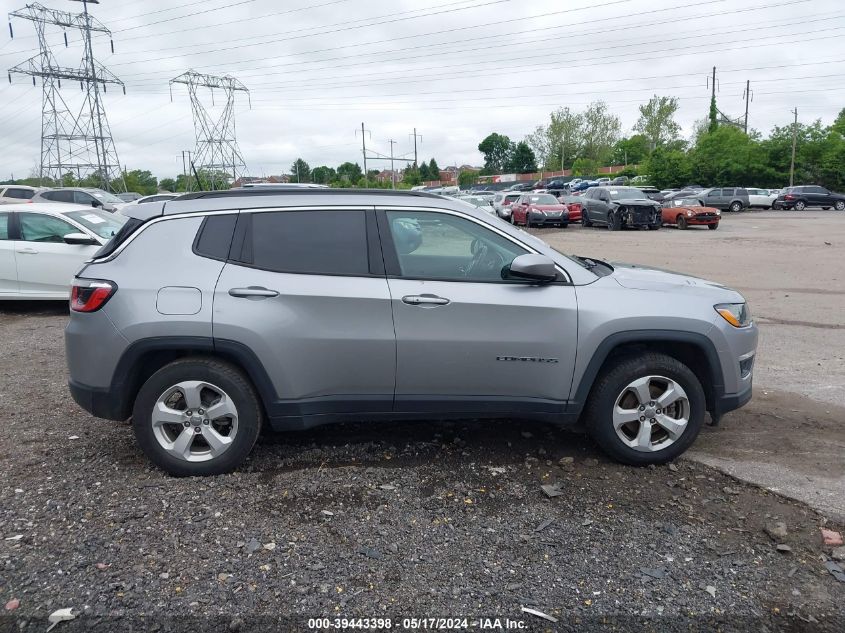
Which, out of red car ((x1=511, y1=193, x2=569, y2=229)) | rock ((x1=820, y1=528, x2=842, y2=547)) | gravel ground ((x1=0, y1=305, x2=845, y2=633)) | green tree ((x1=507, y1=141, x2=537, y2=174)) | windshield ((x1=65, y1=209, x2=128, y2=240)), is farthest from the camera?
green tree ((x1=507, y1=141, x2=537, y2=174))

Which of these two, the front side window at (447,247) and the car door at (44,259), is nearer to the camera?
the front side window at (447,247)

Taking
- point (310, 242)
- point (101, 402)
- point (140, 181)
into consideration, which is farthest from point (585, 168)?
point (101, 402)

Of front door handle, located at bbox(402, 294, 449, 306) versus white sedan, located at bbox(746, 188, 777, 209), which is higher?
front door handle, located at bbox(402, 294, 449, 306)

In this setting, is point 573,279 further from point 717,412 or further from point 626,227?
point 626,227

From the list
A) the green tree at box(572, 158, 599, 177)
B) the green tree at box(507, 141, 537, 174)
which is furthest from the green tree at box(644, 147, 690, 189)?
the green tree at box(507, 141, 537, 174)

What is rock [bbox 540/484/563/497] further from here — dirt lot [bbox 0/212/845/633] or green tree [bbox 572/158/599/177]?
green tree [bbox 572/158/599/177]

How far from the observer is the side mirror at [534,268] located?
13.7ft

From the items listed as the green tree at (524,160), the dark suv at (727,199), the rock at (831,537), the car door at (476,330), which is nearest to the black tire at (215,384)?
the car door at (476,330)

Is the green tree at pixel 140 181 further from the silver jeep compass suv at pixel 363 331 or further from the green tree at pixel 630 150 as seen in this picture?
the silver jeep compass suv at pixel 363 331

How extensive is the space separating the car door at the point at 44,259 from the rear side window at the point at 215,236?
6.47m

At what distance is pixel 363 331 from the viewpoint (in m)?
4.19

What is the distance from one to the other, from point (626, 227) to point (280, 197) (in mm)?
25819

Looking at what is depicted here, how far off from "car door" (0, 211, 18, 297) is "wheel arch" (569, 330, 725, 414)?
29.2ft

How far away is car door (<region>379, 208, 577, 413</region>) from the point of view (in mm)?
4223
